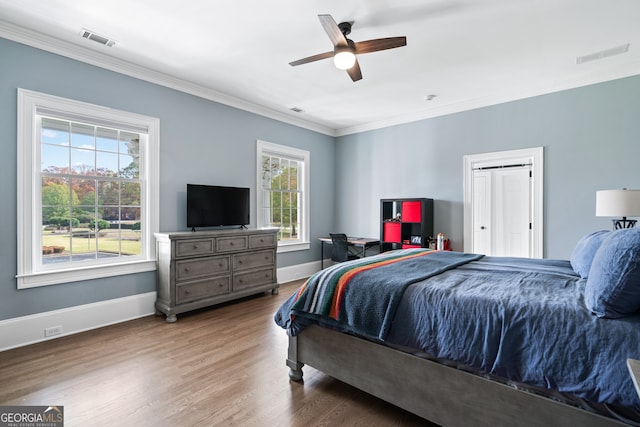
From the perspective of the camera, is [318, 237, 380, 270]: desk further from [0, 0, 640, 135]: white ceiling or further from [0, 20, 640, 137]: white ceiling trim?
[0, 0, 640, 135]: white ceiling

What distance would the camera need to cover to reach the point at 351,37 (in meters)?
3.07

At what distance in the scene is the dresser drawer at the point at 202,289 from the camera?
361cm

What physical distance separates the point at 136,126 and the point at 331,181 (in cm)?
366

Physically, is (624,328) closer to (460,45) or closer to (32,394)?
(460,45)

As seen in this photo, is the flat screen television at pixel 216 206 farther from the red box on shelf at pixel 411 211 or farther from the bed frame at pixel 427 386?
the red box on shelf at pixel 411 211

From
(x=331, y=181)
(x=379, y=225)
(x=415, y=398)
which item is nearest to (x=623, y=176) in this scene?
(x=379, y=225)

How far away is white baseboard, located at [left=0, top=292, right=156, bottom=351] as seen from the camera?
2.84 m

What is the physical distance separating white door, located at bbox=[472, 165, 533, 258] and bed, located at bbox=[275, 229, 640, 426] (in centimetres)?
226

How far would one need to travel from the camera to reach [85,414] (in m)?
1.92

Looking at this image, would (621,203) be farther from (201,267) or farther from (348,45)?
(201,267)

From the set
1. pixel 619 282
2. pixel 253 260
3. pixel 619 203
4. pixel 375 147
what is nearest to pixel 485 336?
pixel 619 282

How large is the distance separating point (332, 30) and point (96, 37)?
2.33 metres

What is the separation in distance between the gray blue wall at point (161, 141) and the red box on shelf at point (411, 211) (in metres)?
1.74

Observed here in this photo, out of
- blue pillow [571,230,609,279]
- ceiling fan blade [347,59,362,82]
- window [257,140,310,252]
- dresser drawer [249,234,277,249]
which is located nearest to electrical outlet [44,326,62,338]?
dresser drawer [249,234,277,249]
